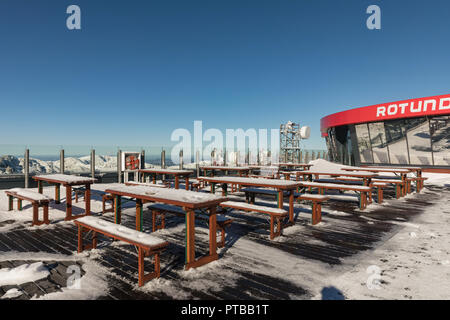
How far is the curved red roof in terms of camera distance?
54.1 feet

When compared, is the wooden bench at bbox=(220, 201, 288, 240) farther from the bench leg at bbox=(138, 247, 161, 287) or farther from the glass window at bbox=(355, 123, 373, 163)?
the glass window at bbox=(355, 123, 373, 163)

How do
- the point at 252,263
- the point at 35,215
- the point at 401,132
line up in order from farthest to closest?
the point at 401,132 < the point at 35,215 < the point at 252,263

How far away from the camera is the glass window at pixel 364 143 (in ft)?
70.1

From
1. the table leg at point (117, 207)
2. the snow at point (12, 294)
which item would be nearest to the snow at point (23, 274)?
the snow at point (12, 294)

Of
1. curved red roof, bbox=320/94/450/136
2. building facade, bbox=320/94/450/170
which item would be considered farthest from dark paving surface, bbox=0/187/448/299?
building facade, bbox=320/94/450/170

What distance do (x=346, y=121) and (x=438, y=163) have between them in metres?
7.39

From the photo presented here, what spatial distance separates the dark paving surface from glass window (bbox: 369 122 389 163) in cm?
1505

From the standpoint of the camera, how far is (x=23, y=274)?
332 centimetres

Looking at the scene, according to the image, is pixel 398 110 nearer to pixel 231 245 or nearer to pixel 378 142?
pixel 378 142

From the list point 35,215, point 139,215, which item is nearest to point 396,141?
point 139,215

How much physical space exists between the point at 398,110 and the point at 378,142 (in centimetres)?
332

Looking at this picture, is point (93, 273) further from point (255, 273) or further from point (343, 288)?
point (343, 288)
